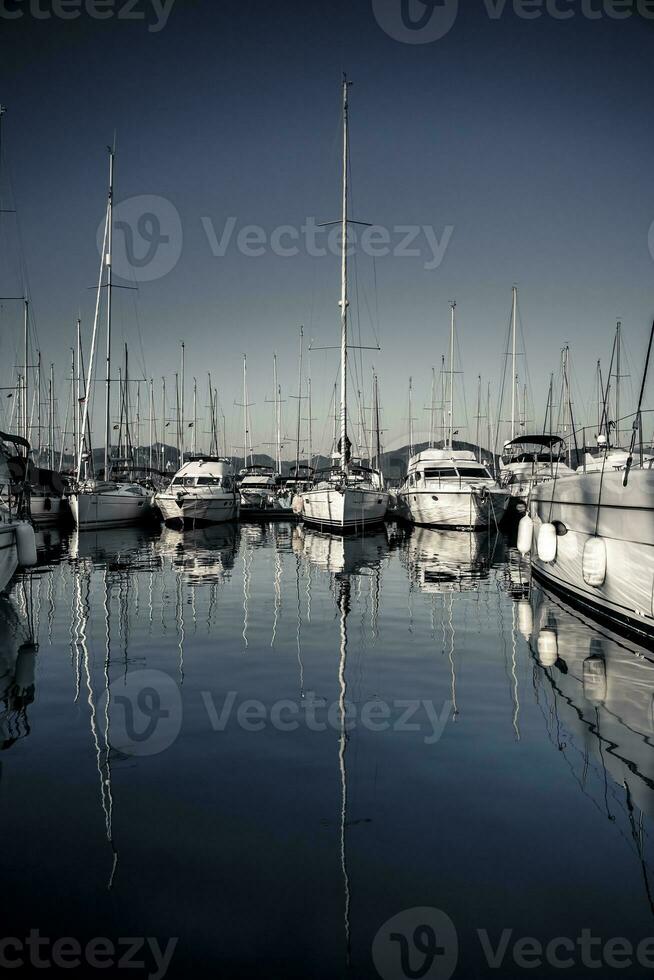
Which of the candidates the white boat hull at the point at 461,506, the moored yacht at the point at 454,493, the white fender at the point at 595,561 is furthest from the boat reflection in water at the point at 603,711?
the moored yacht at the point at 454,493

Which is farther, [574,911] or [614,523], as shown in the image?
[614,523]

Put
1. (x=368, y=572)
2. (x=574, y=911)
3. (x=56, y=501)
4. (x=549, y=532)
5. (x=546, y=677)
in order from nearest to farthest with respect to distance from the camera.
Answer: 1. (x=574, y=911)
2. (x=546, y=677)
3. (x=549, y=532)
4. (x=368, y=572)
5. (x=56, y=501)

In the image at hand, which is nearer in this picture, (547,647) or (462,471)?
(547,647)

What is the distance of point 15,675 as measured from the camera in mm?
7902

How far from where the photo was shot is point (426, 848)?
13.5 feet

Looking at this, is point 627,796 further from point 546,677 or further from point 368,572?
point 368,572

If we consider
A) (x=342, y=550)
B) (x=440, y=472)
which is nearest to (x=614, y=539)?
(x=342, y=550)

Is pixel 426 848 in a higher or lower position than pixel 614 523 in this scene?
lower

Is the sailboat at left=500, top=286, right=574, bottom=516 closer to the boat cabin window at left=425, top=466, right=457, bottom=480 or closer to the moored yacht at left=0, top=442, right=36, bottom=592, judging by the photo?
the boat cabin window at left=425, top=466, right=457, bottom=480

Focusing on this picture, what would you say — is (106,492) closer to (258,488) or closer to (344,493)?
(344,493)

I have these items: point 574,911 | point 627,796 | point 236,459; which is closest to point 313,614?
point 627,796

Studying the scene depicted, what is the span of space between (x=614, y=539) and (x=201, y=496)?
28162 millimetres

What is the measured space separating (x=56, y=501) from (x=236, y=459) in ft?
115

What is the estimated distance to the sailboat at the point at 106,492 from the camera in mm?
32562
